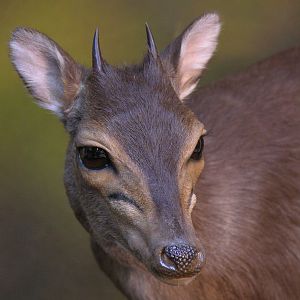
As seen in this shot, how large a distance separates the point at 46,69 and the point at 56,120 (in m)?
2.46

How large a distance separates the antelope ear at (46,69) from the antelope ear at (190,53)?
392mm

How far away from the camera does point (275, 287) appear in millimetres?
4172

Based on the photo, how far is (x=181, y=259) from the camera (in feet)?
10.4

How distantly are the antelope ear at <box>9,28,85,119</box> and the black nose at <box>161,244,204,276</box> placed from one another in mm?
940

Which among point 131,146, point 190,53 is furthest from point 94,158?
point 190,53

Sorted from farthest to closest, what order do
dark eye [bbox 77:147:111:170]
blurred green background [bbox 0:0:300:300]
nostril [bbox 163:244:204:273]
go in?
blurred green background [bbox 0:0:300:300], dark eye [bbox 77:147:111:170], nostril [bbox 163:244:204:273]

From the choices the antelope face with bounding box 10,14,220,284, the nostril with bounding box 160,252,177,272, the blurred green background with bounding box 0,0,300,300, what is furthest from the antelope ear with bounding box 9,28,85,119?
the blurred green background with bounding box 0,0,300,300

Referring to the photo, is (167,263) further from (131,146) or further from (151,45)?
(151,45)

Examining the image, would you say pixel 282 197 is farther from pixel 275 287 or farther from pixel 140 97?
pixel 140 97

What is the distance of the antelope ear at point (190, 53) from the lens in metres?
3.93

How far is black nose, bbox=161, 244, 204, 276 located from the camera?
3.16m

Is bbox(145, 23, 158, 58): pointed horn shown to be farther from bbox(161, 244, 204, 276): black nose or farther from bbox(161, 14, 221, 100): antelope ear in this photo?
bbox(161, 244, 204, 276): black nose

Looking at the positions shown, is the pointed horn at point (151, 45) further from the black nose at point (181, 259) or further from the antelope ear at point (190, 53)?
the black nose at point (181, 259)

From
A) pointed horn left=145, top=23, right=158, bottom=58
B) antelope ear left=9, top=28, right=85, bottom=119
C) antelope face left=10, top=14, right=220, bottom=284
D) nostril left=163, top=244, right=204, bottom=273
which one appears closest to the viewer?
nostril left=163, top=244, right=204, bottom=273
